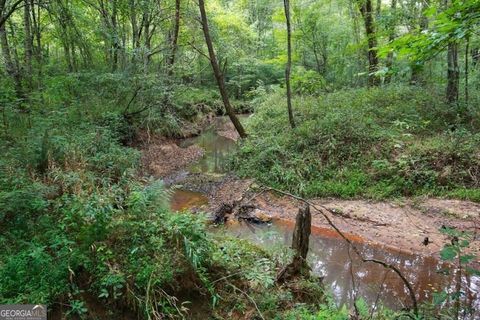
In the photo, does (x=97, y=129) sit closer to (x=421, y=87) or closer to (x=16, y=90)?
(x=16, y=90)

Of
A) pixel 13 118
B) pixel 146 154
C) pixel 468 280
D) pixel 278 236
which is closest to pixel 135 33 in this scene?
pixel 146 154

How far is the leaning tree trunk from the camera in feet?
13.9

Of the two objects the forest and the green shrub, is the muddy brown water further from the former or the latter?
the green shrub

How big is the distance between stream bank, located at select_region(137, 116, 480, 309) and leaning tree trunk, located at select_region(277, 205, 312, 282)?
0.42 metres

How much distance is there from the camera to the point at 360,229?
710 cm

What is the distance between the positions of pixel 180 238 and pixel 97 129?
6.50 meters

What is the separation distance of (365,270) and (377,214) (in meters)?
2.30

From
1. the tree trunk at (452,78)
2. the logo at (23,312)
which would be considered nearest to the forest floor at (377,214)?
the logo at (23,312)

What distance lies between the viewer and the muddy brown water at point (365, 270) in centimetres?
493

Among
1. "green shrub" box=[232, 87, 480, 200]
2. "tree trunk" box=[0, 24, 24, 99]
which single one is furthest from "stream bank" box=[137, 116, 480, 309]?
"tree trunk" box=[0, 24, 24, 99]

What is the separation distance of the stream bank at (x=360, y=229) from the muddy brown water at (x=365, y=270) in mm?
15

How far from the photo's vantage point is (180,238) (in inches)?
142

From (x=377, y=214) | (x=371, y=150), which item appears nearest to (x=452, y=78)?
(x=371, y=150)

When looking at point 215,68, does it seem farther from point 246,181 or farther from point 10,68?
point 10,68
